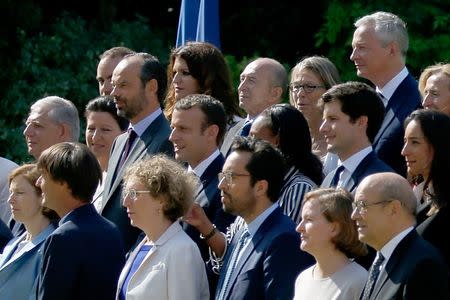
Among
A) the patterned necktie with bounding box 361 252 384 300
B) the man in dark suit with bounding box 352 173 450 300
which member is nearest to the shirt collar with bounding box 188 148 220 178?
the man in dark suit with bounding box 352 173 450 300

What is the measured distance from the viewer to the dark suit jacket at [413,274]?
6953 millimetres

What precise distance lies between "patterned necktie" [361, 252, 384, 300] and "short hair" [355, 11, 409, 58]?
2.19 meters

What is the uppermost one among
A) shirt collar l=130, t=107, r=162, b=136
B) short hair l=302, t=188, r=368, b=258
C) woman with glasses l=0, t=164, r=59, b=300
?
shirt collar l=130, t=107, r=162, b=136

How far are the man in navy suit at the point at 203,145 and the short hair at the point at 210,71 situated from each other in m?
0.61

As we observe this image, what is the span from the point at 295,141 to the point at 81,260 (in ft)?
4.84

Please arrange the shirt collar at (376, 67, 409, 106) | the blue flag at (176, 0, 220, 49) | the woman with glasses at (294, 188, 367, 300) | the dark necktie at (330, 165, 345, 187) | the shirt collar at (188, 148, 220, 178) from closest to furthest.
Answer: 1. the woman with glasses at (294, 188, 367, 300)
2. the dark necktie at (330, 165, 345, 187)
3. the shirt collar at (188, 148, 220, 178)
4. the shirt collar at (376, 67, 409, 106)
5. the blue flag at (176, 0, 220, 49)

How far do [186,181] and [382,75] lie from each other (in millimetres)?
1693

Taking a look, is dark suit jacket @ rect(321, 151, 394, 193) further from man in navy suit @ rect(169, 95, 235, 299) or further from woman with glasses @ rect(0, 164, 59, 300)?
woman with glasses @ rect(0, 164, 59, 300)

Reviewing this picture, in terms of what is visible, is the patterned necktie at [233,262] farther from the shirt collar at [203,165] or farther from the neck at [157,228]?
the shirt collar at [203,165]

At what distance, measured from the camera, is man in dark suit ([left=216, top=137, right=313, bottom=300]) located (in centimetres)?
762

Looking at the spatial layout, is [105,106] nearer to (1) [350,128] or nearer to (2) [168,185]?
(2) [168,185]

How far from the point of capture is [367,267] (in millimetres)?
7836

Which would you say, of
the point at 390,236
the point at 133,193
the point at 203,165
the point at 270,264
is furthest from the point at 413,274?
the point at 203,165

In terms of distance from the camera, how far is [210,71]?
9383mm
